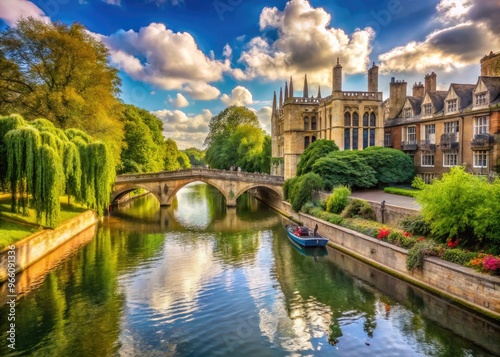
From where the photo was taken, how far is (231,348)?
1026 centimetres

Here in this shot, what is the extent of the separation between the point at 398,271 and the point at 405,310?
3.20 metres

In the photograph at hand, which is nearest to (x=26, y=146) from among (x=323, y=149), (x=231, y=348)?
(x=231, y=348)

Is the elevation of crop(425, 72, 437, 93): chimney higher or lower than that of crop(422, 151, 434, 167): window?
higher

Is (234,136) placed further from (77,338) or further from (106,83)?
(77,338)

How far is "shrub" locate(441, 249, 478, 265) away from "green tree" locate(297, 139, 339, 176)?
746 inches

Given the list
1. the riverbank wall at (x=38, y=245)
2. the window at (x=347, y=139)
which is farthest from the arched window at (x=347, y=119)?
the riverbank wall at (x=38, y=245)

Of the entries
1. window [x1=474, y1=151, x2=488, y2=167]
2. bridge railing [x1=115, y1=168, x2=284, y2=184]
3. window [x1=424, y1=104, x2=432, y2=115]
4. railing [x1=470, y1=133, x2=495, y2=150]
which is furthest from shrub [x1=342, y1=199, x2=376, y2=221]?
bridge railing [x1=115, y1=168, x2=284, y2=184]

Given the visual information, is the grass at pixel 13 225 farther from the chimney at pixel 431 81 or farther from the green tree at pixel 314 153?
the chimney at pixel 431 81

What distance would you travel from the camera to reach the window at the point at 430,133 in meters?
30.9

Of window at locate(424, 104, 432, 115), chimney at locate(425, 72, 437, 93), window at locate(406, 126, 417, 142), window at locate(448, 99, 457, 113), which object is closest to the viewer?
window at locate(448, 99, 457, 113)

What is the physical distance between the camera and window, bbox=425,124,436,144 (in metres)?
30.9

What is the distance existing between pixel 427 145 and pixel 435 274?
2016 centimetres

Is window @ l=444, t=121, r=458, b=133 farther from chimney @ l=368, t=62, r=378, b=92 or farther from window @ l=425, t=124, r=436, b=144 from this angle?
chimney @ l=368, t=62, r=378, b=92

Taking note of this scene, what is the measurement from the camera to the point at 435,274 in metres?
13.7
